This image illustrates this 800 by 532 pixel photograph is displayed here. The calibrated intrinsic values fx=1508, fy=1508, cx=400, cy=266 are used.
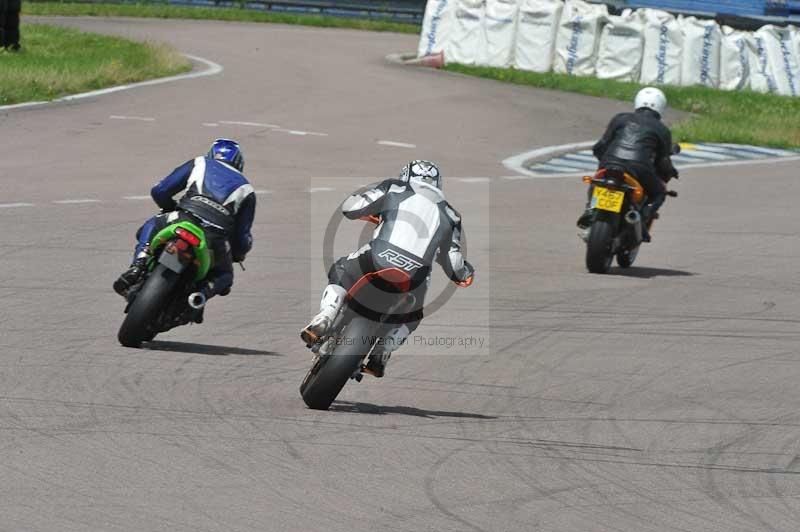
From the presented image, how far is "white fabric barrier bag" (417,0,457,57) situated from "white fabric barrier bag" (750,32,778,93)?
6.57m

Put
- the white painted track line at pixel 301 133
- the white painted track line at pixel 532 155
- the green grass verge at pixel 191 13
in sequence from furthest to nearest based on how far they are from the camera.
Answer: the green grass verge at pixel 191 13 < the white painted track line at pixel 301 133 < the white painted track line at pixel 532 155

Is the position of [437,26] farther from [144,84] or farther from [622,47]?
[144,84]

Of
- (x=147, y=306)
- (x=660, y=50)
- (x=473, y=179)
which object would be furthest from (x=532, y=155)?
(x=147, y=306)

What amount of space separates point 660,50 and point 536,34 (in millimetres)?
2895

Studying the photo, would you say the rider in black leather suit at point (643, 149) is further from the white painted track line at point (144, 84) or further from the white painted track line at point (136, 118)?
the white painted track line at point (144, 84)

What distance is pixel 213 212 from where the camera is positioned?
31.7 ft

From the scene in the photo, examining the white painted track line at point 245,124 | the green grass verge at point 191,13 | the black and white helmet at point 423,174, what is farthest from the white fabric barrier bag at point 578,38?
the black and white helmet at point 423,174

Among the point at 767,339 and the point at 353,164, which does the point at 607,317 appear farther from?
the point at 353,164

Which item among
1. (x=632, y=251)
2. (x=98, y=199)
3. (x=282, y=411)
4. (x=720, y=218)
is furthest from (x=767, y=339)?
(x=98, y=199)

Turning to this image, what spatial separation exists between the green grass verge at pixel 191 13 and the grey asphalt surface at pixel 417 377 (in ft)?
75.9

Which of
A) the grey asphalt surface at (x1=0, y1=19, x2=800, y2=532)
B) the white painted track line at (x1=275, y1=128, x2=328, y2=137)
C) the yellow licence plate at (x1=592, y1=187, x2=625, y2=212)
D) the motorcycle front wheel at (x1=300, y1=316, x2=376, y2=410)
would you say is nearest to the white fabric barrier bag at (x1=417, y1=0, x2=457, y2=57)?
the white painted track line at (x1=275, y1=128, x2=328, y2=137)

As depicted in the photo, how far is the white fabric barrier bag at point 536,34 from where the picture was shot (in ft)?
103

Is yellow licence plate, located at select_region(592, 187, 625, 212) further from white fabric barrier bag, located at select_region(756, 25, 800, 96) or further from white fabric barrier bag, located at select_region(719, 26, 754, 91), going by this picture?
white fabric barrier bag, located at select_region(719, 26, 754, 91)

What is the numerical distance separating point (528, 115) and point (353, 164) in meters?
7.02
